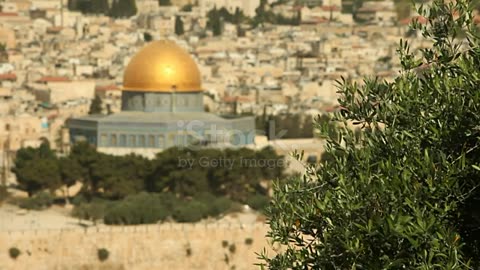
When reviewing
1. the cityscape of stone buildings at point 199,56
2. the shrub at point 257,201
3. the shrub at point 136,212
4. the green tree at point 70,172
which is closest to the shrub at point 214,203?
the shrub at point 257,201

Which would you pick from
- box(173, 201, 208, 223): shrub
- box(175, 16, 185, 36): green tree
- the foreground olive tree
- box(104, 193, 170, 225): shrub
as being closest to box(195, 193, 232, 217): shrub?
box(173, 201, 208, 223): shrub

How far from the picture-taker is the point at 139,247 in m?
26.9

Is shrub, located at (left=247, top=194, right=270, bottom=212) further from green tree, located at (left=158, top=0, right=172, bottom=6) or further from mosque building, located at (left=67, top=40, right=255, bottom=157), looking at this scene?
green tree, located at (left=158, top=0, right=172, bottom=6)

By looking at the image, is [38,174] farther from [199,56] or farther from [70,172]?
[199,56]

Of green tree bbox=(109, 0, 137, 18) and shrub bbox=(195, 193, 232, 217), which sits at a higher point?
shrub bbox=(195, 193, 232, 217)

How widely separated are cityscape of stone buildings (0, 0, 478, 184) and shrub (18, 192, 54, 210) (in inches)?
172

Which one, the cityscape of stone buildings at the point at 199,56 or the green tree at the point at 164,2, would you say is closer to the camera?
the cityscape of stone buildings at the point at 199,56

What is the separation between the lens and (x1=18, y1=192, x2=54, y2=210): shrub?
32.0 m

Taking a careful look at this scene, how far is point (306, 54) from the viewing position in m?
80.9

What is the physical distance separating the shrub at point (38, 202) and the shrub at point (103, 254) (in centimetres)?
539

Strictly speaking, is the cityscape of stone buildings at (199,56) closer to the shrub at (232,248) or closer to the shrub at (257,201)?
the shrub at (257,201)

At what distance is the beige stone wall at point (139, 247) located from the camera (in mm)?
26266

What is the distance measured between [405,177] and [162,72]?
30.6m

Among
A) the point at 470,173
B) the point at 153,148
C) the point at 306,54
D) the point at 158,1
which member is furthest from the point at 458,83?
the point at 158,1
